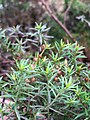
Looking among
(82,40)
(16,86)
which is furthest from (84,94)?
(82,40)

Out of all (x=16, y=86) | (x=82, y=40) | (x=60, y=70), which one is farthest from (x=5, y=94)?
(x=82, y=40)

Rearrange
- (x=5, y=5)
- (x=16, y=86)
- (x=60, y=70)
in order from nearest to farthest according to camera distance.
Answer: (x=16, y=86) → (x=60, y=70) → (x=5, y=5)

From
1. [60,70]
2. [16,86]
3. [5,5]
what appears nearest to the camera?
[16,86]

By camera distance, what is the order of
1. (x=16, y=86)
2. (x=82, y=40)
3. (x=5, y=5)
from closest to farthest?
(x=16, y=86) → (x=82, y=40) → (x=5, y=5)

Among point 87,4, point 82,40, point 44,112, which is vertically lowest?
point 44,112

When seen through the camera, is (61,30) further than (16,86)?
Yes

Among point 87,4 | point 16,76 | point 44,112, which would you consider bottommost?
point 44,112

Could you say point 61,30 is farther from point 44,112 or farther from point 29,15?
point 44,112

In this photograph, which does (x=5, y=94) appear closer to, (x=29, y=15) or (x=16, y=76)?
(x=16, y=76)

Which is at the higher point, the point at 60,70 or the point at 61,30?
the point at 61,30
